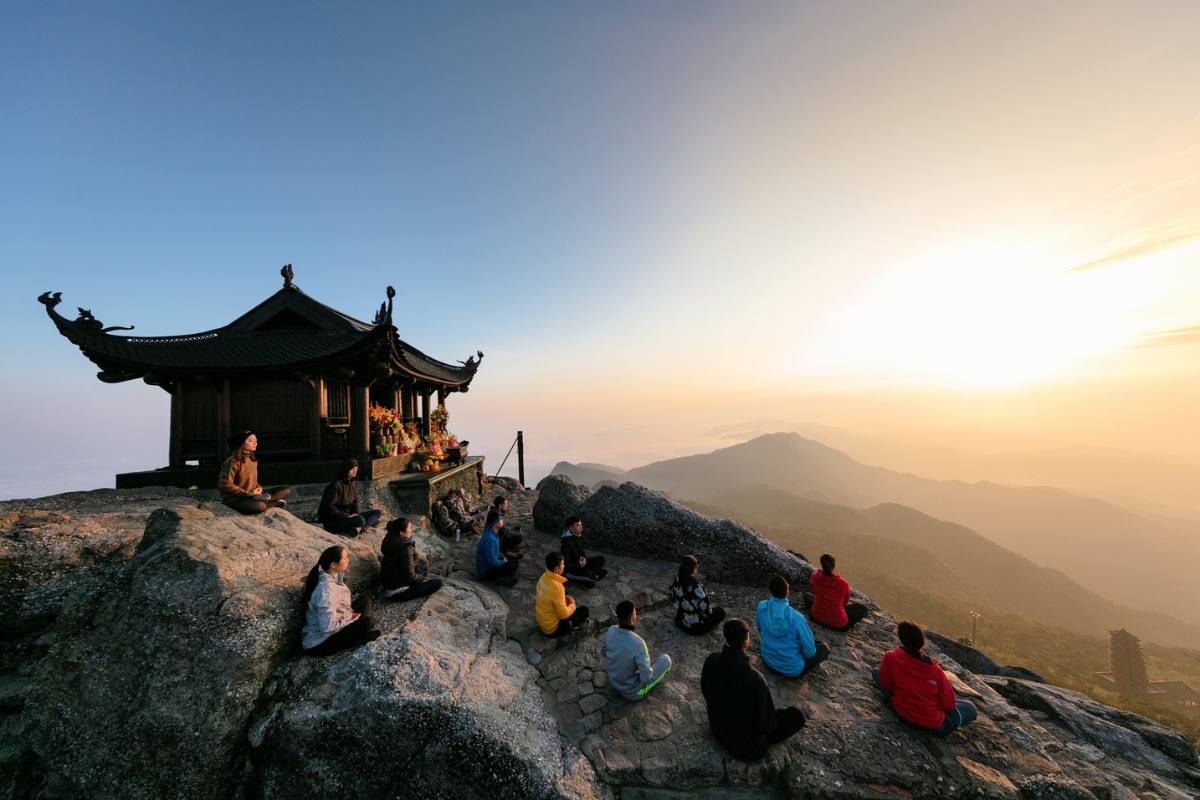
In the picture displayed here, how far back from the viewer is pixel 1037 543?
136875mm

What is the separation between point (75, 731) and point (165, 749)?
1024 millimetres

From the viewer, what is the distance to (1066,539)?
449 feet

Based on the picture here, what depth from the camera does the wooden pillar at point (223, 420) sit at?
13297mm

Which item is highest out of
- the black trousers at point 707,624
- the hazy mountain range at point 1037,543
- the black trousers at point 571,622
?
the black trousers at point 571,622

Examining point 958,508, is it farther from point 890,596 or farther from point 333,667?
point 333,667

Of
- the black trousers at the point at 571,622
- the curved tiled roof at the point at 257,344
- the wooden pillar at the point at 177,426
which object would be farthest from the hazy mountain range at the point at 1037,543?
the black trousers at the point at 571,622

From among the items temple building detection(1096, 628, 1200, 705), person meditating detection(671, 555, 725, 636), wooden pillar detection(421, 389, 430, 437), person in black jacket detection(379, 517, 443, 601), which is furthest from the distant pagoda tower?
wooden pillar detection(421, 389, 430, 437)

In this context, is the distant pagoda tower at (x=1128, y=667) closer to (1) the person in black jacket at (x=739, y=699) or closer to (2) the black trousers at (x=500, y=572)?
(1) the person in black jacket at (x=739, y=699)

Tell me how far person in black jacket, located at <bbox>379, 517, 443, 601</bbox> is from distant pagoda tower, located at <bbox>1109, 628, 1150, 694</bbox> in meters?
47.9

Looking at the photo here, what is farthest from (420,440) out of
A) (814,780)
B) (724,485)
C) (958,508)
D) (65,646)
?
(958,508)

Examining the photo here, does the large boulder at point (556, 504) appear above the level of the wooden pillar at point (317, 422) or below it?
below

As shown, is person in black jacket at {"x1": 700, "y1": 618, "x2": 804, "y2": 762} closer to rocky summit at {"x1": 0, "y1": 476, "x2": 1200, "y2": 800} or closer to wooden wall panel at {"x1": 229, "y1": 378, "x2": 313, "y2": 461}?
rocky summit at {"x1": 0, "y1": 476, "x2": 1200, "y2": 800}

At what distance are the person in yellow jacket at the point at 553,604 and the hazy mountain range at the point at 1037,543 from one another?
219 ft

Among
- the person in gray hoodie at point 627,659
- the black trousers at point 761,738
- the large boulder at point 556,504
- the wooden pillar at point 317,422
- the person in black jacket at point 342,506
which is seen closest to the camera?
the black trousers at point 761,738
